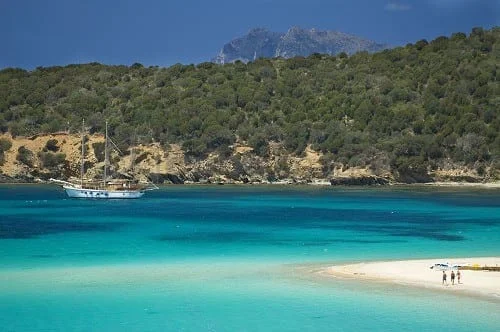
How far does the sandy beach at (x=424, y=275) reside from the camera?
23625 millimetres

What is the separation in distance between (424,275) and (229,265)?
794cm

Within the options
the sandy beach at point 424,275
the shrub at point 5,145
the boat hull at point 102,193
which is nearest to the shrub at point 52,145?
the shrub at point 5,145

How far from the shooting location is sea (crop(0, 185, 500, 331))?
2048 cm

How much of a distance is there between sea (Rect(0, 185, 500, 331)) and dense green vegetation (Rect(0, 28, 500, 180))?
3515cm

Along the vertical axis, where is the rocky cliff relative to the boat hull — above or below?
above

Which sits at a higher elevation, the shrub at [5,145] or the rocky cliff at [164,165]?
the shrub at [5,145]

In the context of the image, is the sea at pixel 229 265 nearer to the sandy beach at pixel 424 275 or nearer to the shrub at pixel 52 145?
the sandy beach at pixel 424 275

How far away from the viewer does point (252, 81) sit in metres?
121

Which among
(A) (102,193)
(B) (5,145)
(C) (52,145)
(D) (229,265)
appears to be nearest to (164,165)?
(C) (52,145)

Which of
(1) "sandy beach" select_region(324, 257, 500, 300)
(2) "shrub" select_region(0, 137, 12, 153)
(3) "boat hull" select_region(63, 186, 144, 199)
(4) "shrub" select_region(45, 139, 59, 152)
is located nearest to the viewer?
(1) "sandy beach" select_region(324, 257, 500, 300)

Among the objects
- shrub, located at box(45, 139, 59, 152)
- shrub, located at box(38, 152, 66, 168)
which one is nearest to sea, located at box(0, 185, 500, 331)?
shrub, located at box(38, 152, 66, 168)

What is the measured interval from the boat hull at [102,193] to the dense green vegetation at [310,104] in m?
22.2

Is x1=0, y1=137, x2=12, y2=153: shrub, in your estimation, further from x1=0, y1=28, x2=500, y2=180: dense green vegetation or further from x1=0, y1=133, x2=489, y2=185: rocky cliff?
x1=0, y1=28, x2=500, y2=180: dense green vegetation

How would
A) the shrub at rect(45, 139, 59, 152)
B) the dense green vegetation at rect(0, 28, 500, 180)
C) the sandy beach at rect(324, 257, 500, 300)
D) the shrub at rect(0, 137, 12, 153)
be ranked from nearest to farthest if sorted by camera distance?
the sandy beach at rect(324, 257, 500, 300)
the dense green vegetation at rect(0, 28, 500, 180)
the shrub at rect(0, 137, 12, 153)
the shrub at rect(45, 139, 59, 152)
